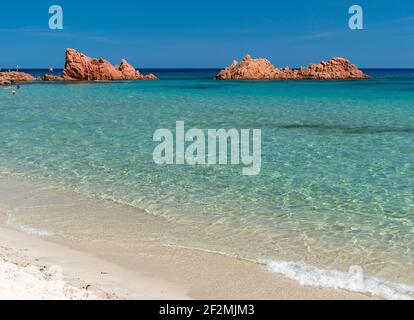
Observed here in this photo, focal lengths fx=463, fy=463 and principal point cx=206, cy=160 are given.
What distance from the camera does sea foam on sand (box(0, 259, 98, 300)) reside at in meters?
6.10

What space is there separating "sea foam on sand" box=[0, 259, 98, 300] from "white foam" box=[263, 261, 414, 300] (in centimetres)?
325

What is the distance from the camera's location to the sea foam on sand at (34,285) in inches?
240

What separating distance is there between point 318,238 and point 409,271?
189cm

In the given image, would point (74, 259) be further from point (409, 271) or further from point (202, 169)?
point (202, 169)

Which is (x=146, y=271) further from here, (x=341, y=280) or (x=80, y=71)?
(x=80, y=71)

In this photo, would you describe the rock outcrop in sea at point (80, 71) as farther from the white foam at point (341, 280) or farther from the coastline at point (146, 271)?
the white foam at point (341, 280)

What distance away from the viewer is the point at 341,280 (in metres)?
7.41

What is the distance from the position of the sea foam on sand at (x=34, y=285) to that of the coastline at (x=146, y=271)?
49 millimetres

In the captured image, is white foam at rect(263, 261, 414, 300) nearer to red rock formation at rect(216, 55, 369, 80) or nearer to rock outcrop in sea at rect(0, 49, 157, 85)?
rock outcrop in sea at rect(0, 49, 157, 85)

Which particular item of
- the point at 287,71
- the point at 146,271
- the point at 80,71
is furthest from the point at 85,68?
the point at 146,271

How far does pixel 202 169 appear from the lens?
49.5 ft

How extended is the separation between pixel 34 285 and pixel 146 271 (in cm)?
194

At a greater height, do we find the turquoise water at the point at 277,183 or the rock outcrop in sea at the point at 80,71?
the rock outcrop in sea at the point at 80,71

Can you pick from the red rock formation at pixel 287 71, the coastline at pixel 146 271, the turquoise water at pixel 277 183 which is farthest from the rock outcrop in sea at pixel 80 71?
the coastline at pixel 146 271
